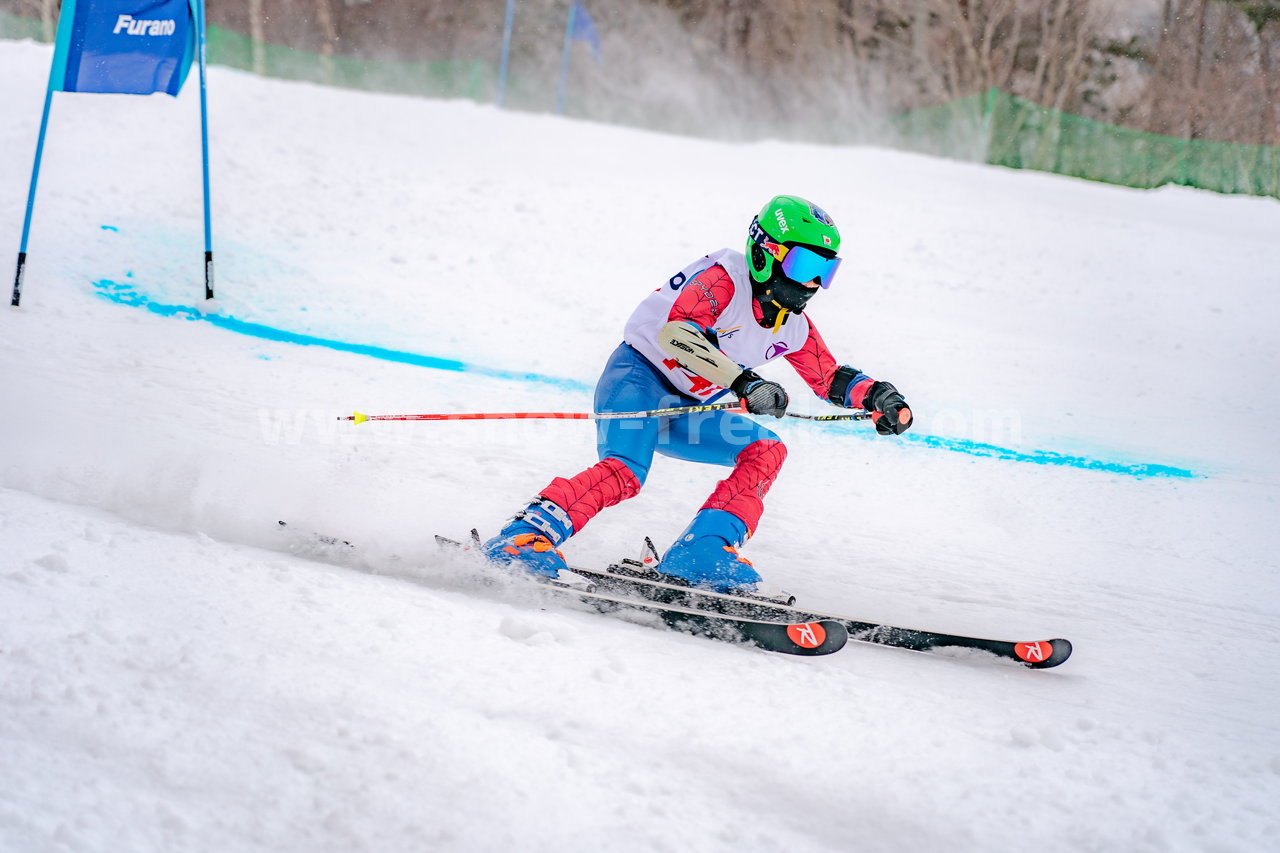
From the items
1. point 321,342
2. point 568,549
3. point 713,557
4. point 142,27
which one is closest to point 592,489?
point 713,557

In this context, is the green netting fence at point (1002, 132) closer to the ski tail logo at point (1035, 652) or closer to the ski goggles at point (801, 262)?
the ski goggles at point (801, 262)

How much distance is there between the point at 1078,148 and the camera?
51.0 feet

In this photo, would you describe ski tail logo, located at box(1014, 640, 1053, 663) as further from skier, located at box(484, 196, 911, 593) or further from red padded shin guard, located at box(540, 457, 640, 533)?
red padded shin guard, located at box(540, 457, 640, 533)

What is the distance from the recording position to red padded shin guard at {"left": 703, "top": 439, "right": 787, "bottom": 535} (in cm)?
334

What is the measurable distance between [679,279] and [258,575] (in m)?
1.67

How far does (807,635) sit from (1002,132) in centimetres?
1504

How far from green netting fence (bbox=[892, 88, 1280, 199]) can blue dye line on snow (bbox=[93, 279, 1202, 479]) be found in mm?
10856

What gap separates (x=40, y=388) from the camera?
15.2 ft

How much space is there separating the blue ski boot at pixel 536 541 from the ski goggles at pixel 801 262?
1.07 m

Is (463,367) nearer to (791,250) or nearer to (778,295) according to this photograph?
(778,295)

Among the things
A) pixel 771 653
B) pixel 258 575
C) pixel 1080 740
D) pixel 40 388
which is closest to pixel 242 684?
pixel 258 575

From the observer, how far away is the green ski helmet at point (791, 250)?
329 centimetres

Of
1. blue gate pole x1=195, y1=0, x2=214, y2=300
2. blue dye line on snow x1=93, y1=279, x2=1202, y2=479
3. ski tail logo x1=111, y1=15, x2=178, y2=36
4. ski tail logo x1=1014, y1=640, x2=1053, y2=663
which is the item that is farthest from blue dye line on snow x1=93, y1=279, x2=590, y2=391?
ski tail logo x1=1014, y1=640, x2=1053, y2=663

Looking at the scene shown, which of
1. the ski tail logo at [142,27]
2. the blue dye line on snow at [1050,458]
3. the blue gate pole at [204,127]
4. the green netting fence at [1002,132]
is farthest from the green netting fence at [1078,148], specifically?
the ski tail logo at [142,27]
